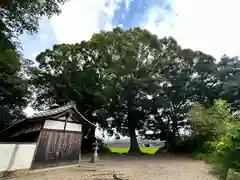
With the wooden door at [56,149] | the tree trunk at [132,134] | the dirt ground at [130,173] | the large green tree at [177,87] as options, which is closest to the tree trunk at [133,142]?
the tree trunk at [132,134]

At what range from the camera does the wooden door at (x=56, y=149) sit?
8.10m

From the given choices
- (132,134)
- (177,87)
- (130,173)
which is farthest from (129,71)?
(130,173)

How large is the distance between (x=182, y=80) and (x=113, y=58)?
712 cm

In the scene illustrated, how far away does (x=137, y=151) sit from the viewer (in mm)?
19703

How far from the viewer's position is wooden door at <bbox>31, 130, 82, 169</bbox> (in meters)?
8.10

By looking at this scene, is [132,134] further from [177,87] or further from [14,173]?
[14,173]

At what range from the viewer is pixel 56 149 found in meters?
8.81

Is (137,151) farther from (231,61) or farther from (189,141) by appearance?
(231,61)

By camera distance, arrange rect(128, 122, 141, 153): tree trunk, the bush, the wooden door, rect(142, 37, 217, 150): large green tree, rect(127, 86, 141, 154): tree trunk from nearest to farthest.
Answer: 1. the bush
2. the wooden door
3. rect(142, 37, 217, 150): large green tree
4. rect(127, 86, 141, 154): tree trunk
5. rect(128, 122, 141, 153): tree trunk

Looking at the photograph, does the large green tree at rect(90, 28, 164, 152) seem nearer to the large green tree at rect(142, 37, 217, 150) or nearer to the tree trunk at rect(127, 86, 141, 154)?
the tree trunk at rect(127, 86, 141, 154)

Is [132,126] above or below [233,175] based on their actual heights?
above

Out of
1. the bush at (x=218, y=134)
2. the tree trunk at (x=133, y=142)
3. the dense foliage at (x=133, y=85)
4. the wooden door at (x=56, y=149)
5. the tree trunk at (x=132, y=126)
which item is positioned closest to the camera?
the bush at (x=218, y=134)

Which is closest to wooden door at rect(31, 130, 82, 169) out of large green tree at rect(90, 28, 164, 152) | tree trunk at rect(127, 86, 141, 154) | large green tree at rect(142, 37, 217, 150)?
large green tree at rect(90, 28, 164, 152)

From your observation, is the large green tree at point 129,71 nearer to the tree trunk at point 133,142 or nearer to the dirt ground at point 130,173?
the tree trunk at point 133,142
